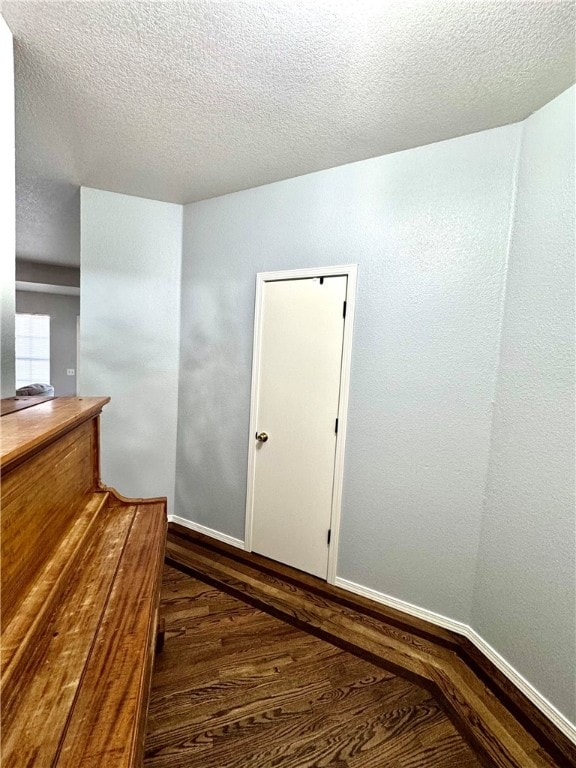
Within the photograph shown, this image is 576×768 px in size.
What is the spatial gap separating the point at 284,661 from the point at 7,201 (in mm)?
2371

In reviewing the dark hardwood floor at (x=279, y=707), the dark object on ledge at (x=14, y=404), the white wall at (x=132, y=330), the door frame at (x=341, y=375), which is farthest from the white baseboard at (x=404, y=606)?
the dark object on ledge at (x=14, y=404)

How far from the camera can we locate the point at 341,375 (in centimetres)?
216

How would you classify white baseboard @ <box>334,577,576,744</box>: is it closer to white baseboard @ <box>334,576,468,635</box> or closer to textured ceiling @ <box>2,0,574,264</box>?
white baseboard @ <box>334,576,468,635</box>

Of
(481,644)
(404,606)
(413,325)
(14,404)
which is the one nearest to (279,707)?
(404,606)

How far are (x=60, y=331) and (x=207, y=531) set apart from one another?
18.3ft

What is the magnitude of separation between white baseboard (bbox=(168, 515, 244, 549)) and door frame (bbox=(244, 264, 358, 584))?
1.29ft

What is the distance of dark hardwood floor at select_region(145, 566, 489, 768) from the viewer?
4.32 ft

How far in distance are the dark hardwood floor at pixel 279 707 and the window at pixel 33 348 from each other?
20.2 ft

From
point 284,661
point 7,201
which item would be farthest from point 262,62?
point 284,661

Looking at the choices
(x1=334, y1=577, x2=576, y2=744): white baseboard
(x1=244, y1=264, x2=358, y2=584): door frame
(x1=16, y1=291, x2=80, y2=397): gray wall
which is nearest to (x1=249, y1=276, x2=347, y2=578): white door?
(x1=244, y1=264, x2=358, y2=584): door frame

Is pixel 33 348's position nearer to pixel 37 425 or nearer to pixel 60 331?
pixel 60 331

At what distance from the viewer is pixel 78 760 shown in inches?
21.4

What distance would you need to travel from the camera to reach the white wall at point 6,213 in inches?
52.1

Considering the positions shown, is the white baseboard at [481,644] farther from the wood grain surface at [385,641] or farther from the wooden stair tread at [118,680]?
the wooden stair tread at [118,680]
